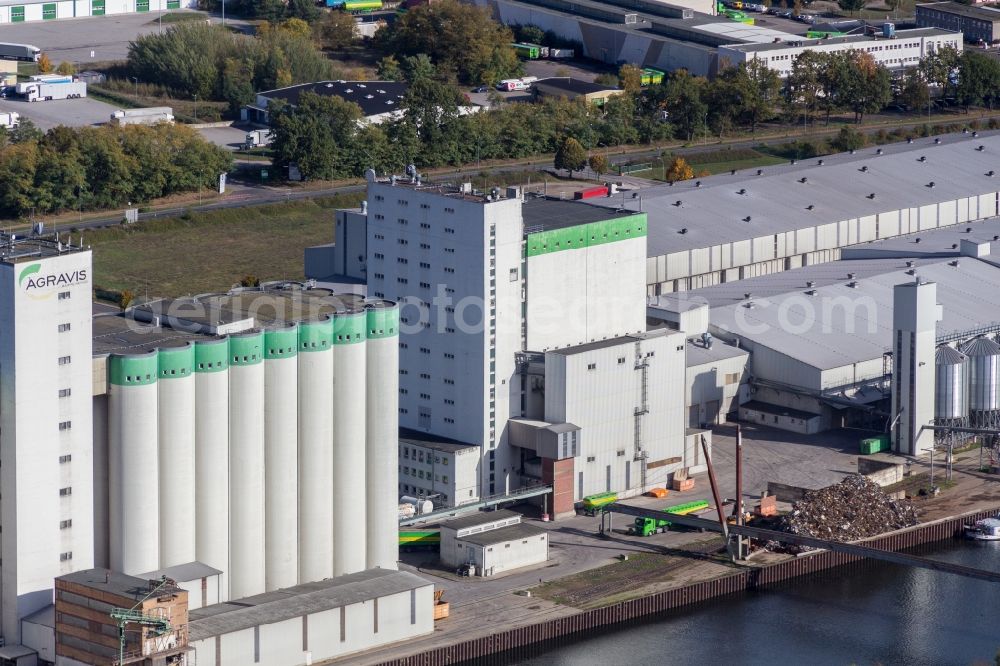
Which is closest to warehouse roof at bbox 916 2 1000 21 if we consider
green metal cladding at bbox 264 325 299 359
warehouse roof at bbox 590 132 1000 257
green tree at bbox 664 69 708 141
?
green tree at bbox 664 69 708 141

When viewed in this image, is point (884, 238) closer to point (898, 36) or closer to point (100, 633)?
point (898, 36)

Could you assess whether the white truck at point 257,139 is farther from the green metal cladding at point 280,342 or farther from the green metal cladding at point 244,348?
the green metal cladding at point 244,348

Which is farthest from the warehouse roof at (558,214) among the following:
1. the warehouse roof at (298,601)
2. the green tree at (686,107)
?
the green tree at (686,107)

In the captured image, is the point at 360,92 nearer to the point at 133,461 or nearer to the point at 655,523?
the point at 655,523

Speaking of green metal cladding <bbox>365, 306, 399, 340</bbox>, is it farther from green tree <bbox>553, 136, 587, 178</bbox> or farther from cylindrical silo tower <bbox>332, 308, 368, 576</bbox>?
green tree <bbox>553, 136, 587, 178</bbox>

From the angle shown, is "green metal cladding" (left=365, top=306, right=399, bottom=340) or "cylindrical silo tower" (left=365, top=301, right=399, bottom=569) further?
"cylindrical silo tower" (left=365, top=301, right=399, bottom=569)

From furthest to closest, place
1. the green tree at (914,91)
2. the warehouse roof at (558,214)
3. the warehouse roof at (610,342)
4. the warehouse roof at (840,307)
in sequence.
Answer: the green tree at (914,91) → the warehouse roof at (840,307) → the warehouse roof at (558,214) → the warehouse roof at (610,342)
